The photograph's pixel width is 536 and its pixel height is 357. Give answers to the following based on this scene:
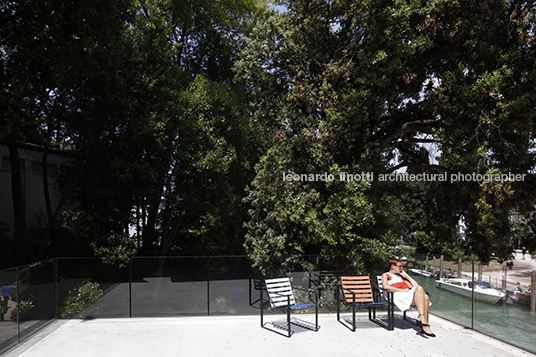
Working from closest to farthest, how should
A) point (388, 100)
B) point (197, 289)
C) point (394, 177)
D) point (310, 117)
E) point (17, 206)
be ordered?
point (197, 289), point (388, 100), point (310, 117), point (394, 177), point (17, 206)

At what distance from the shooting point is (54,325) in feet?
26.0

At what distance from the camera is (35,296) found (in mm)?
7598

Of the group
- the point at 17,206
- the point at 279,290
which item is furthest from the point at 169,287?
the point at 17,206

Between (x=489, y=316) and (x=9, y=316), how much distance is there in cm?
916

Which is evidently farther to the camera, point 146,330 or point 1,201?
point 1,201

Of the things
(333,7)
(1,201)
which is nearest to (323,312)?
(333,7)

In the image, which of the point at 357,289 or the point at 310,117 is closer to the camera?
the point at 357,289

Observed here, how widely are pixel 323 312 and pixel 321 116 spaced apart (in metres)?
6.97

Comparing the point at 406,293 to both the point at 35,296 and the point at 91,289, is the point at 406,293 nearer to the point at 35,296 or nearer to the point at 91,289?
the point at 91,289

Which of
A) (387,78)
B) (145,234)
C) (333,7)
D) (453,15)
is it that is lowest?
(145,234)

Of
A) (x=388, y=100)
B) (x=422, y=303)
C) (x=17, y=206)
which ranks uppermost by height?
(x=388, y=100)

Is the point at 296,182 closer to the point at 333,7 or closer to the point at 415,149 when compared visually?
the point at 333,7

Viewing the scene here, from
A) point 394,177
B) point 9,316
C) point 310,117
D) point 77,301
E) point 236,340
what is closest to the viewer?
point 9,316

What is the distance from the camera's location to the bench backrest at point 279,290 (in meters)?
7.64
